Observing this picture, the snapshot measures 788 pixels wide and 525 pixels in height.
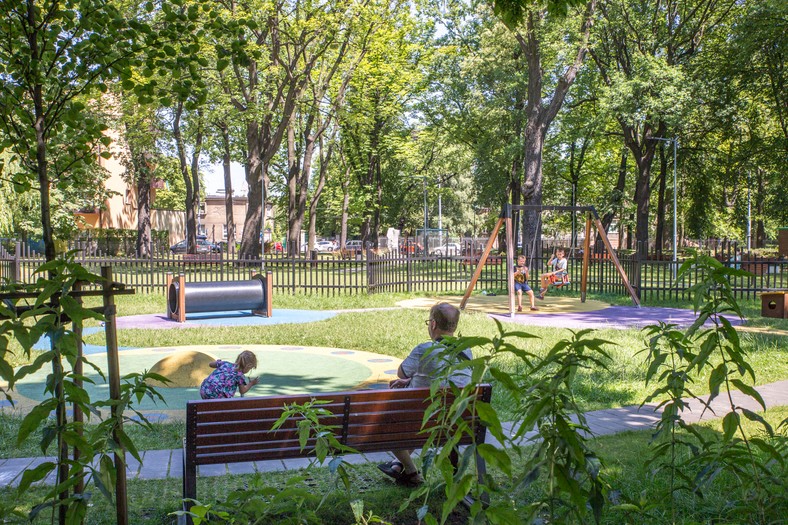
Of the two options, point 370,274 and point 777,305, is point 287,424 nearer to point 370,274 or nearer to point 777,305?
point 777,305

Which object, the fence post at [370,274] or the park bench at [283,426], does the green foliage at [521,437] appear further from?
the fence post at [370,274]

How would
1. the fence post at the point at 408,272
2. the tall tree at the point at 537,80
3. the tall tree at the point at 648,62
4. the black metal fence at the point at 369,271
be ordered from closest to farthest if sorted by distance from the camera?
the black metal fence at the point at 369,271, the fence post at the point at 408,272, the tall tree at the point at 537,80, the tall tree at the point at 648,62

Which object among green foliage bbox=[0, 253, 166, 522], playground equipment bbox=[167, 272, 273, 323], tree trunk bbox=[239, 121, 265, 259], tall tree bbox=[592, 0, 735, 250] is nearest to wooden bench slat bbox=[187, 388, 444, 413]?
green foliage bbox=[0, 253, 166, 522]

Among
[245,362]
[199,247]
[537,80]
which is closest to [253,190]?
[537,80]

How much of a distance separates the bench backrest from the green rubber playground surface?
3336mm

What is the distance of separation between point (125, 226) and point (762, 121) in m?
51.7

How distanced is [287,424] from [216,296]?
1213 centimetres

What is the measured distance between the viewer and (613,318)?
55.1ft

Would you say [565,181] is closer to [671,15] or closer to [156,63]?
[671,15]

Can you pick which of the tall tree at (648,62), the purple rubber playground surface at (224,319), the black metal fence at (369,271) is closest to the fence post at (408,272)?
the black metal fence at (369,271)

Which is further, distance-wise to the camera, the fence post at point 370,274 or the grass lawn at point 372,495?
the fence post at point 370,274

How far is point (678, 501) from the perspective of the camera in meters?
4.71

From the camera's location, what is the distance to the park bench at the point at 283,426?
4.39 metres

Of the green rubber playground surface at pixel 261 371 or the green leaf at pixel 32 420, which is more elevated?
the green leaf at pixel 32 420
